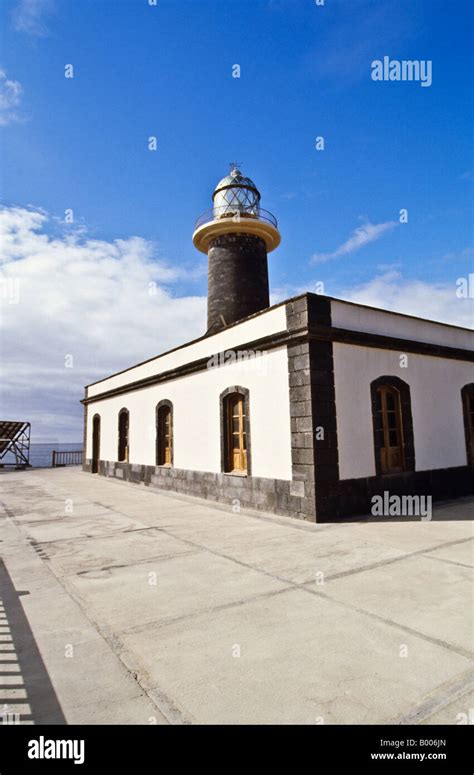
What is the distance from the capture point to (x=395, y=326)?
920 cm

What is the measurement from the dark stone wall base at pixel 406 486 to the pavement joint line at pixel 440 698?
4.87 m

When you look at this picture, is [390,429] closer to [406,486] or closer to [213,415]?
[406,486]

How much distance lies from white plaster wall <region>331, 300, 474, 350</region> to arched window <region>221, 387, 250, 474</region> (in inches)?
99.0

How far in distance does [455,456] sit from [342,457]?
4.06 m

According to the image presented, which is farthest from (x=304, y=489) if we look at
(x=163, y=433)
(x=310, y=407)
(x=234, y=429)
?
(x=163, y=433)

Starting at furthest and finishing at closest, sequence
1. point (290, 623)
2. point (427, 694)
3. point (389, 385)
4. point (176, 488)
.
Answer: point (176, 488), point (389, 385), point (290, 623), point (427, 694)

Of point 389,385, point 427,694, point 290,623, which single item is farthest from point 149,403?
point 427,694

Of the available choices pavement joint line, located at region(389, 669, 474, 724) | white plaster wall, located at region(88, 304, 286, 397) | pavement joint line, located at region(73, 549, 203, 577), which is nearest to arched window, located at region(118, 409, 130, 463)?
white plaster wall, located at region(88, 304, 286, 397)

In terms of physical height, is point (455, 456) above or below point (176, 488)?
above

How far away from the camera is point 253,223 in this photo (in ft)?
45.0

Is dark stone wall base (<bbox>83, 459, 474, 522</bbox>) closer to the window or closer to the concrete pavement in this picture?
the window

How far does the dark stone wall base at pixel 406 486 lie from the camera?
748cm
